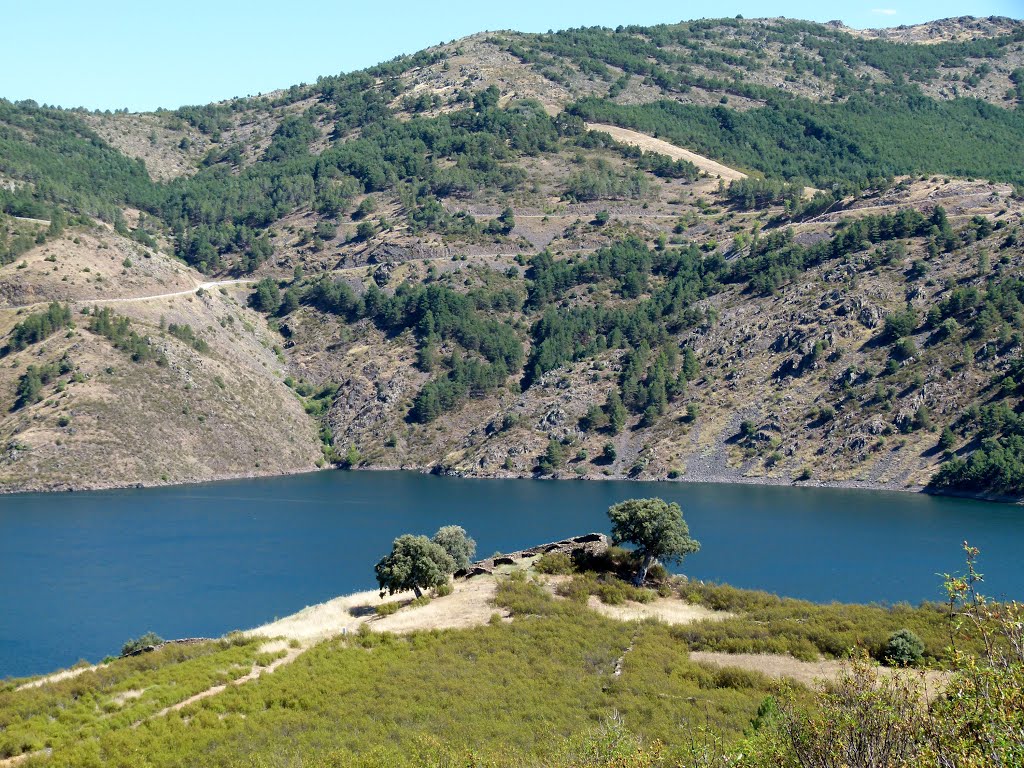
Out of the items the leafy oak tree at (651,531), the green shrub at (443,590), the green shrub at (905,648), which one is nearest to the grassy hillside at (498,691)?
the green shrub at (905,648)

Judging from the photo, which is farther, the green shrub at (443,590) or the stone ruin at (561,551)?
the stone ruin at (561,551)

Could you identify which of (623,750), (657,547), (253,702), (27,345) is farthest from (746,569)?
(27,345)

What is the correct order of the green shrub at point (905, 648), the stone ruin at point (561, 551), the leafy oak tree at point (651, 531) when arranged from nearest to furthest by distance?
the green shrub at point (905, 648) → the leafy oak tree at point (651, 531) → the stone ruin at point (561, 551)

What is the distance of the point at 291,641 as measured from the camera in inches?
1794

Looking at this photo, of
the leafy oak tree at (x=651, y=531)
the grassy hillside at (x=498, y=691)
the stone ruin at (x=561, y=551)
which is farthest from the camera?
the stone ruin at (x=561, y=551)

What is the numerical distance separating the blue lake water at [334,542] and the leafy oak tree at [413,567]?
2188cm

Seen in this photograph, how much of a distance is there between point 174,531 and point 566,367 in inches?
3017

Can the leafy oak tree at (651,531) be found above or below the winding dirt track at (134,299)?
below

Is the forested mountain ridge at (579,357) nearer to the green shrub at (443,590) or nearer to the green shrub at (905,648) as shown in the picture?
the green shrub at (443,590)

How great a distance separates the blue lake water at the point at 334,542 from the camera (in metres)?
79.4

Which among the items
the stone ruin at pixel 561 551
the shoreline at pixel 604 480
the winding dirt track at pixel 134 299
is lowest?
the shoreline at pixel 604 480

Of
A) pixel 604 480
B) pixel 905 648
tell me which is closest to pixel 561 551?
pixel 905 648

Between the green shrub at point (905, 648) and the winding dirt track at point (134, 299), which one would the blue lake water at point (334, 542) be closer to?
the green shrub at point (905, 648)

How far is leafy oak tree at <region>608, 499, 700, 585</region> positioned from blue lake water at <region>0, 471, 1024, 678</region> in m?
22.0
